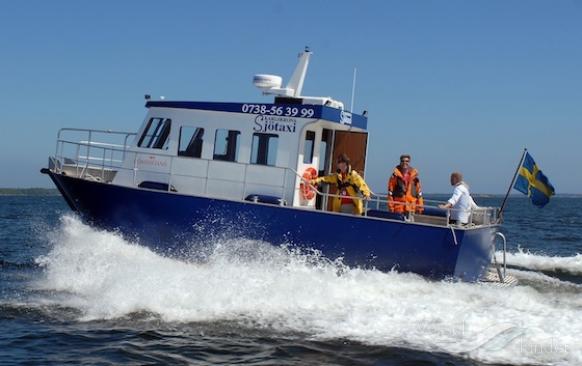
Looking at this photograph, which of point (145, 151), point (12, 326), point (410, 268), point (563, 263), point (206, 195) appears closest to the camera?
point (12, 326)

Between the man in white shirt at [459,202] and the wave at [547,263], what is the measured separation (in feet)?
20.6

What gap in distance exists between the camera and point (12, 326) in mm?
8055

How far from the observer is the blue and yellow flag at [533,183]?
12.0m

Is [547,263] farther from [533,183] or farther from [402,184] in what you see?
[402,184]

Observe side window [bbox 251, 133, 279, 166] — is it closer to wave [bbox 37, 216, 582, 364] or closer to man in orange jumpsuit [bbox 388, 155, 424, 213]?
wave [bbox 37, 216, 582, 364]

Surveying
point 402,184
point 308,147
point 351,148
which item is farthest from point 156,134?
point 402,184

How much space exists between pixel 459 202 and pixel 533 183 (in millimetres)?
2276

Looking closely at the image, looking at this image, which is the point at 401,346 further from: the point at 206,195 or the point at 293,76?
the point at 293,76

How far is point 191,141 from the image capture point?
11.7 metres

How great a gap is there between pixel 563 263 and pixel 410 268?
822cm

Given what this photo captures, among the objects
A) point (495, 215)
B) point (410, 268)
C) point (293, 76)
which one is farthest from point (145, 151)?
point (495, 215)

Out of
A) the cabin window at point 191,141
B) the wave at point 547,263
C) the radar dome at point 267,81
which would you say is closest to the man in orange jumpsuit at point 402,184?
the radar dome at point 267,81

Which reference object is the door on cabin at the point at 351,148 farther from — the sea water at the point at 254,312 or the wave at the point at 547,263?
the wave at the point at 547,263

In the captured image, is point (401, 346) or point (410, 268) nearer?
point (401, 346)
